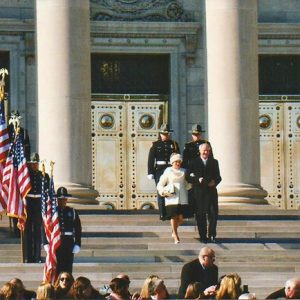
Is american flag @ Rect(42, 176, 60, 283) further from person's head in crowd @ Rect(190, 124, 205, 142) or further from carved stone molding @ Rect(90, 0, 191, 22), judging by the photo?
carved stone molding @ Rect(90, 0, 191, 22)

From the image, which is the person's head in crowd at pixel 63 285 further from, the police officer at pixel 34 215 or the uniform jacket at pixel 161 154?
the uniform jacket at pixel 161 154

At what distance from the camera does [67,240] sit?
29344mm

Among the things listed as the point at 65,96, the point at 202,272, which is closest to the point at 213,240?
the point at 65,96

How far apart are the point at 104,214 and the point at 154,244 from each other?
292 centimetres

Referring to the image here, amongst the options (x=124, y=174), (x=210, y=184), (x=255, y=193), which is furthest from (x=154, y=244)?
(x=124, y=174)

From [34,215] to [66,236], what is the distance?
2.05 metres

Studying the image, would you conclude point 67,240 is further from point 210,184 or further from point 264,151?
point 264,151

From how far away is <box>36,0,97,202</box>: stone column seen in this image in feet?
117

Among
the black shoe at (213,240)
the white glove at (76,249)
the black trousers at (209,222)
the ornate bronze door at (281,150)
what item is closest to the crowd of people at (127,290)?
the white glove at (76,249)

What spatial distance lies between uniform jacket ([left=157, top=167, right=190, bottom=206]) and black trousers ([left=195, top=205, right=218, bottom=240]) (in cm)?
49

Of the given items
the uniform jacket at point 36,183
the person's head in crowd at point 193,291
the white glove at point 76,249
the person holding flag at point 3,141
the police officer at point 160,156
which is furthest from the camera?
the police officer at point 160,156

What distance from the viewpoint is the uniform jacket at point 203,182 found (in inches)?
1271

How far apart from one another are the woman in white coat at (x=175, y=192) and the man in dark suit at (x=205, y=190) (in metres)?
0.20

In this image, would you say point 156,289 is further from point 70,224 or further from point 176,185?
point 176,185
